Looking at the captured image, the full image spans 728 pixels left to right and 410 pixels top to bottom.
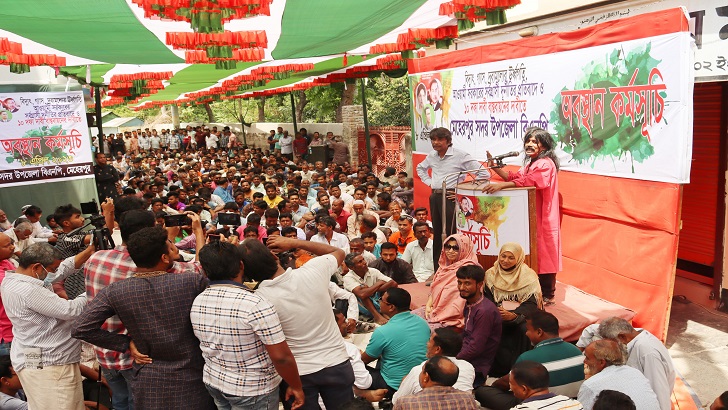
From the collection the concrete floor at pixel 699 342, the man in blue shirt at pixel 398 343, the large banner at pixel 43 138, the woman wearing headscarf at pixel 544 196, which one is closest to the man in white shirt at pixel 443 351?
the man in blue shirt at pixel 398 343

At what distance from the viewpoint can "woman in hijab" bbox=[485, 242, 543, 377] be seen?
4992 millimetres

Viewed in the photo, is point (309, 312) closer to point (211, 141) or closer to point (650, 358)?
point (650, 358)

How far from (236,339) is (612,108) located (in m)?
4.40

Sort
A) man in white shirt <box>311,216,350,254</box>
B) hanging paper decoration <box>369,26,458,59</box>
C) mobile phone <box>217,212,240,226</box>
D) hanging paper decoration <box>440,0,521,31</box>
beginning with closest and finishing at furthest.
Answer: mobile phone <box>217,212,240,226</box>, hanging paper decoration <box>440,0,521,31</box>, man in white shirt <box>311,216,350,254</box>, hanging paper decoration <box>369,26,458,59</box>

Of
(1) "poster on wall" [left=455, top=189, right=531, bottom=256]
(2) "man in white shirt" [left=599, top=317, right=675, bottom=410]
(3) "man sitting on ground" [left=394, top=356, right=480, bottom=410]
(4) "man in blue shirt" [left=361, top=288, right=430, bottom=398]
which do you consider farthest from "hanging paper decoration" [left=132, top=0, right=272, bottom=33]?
(2) "man in white shirt" [left=599, top=317, right=675, bottom=410]

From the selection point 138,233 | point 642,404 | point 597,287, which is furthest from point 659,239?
point 138,233

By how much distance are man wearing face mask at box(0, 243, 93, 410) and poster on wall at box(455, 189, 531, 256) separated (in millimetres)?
3424

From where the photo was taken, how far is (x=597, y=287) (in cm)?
643

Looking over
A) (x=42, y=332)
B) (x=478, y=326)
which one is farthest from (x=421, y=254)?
(x=42, y=332)

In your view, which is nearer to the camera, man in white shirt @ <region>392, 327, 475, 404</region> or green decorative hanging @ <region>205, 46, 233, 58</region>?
man in white shirt @ <region>392, 327, 475, 404</region>

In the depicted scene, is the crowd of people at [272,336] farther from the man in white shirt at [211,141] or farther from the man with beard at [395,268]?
the man in white shirt at [211,141]

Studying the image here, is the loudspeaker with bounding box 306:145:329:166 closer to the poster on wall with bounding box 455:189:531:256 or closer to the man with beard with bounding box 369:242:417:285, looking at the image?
the man with beard with bounding box 369:242:417:285

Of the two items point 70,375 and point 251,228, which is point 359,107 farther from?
point 70,375

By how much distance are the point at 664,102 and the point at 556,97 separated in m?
1.46
